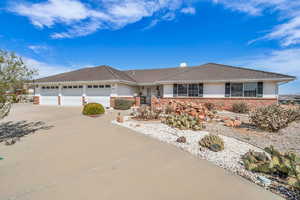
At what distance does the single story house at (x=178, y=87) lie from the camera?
13.5 meters

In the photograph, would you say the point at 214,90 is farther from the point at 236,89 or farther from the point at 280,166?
the point at 280,166

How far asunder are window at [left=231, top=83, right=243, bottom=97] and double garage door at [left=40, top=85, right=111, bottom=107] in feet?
42.3

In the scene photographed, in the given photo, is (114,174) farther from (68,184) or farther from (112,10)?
(112,10)

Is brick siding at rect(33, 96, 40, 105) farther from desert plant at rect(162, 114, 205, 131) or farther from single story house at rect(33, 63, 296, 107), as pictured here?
desert plant at rect(162, 114, 205, 131)

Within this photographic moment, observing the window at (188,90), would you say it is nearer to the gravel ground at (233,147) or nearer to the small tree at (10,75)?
the gravel ground at (233,147)

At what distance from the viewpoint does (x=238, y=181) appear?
3033 mm

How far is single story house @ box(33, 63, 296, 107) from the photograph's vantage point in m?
13.5

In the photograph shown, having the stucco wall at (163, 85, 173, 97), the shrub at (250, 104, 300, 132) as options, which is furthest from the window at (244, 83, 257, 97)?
the shrub at (250, 104, 300, 132)

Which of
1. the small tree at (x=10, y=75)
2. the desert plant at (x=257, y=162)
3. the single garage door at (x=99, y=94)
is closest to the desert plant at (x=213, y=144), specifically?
the desert plant at (x=257, y=162)

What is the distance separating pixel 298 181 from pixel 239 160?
1398 millimetres

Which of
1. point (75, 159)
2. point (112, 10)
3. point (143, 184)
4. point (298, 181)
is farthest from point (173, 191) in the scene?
point (112, 10)

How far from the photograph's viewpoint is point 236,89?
559 inches

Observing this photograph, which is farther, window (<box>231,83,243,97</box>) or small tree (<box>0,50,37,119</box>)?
window (<box>231,83,243,97</box>)

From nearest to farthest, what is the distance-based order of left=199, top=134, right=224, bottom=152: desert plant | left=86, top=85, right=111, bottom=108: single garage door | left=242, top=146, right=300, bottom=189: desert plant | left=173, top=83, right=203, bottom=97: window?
left=242, top=146, right=300, bottom=189: desert plant, left=199, top=134, right=224, bottom=152: desert plant, left=173, top=83, right=203, bottom=97: window, left=86, top=85, right=111, bottom=108: single garage door
